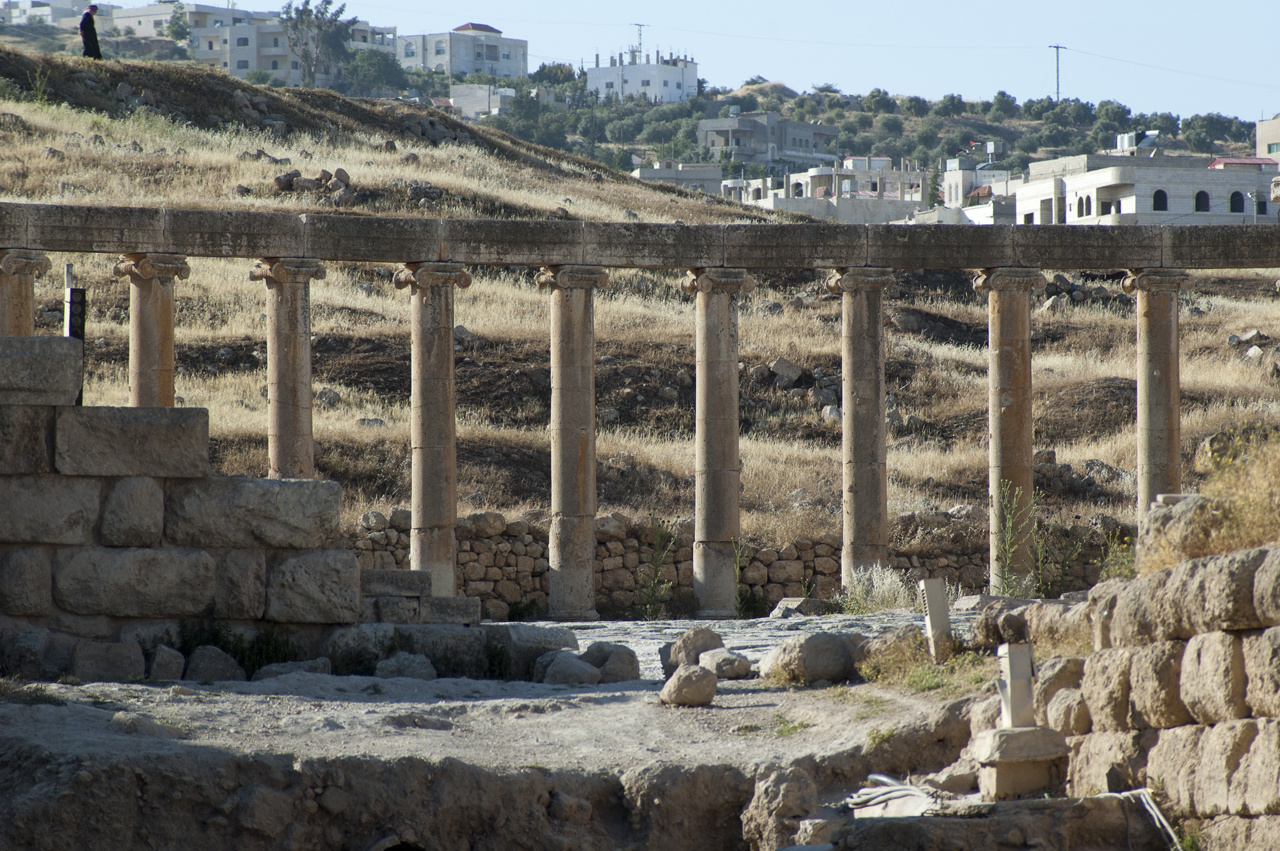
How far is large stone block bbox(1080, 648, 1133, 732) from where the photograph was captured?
10262mm

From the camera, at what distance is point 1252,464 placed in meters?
11.2

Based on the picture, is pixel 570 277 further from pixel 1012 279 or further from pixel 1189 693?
pixel 1189 693

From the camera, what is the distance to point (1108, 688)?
1041cm

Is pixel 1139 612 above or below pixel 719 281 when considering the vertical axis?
below

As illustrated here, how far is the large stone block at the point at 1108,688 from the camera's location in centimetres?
1026

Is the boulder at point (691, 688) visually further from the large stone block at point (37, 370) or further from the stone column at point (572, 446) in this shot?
the stone column at point (572, 446)

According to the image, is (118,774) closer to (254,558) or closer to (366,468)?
(254,558)

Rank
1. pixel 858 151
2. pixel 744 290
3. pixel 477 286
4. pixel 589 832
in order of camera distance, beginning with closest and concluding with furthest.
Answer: pixel 589 832, pixel 744 290, pixel 477 286, pixel 858 151

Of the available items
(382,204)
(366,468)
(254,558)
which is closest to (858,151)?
(382,204)

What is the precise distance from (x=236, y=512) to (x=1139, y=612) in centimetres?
908

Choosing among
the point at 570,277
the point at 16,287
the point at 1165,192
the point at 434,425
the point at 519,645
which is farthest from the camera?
the point at 1165,192

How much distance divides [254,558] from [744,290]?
469 inches

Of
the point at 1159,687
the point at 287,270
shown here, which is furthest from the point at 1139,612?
the point at 287,270

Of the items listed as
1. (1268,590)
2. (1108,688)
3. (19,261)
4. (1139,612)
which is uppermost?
(19,261)
